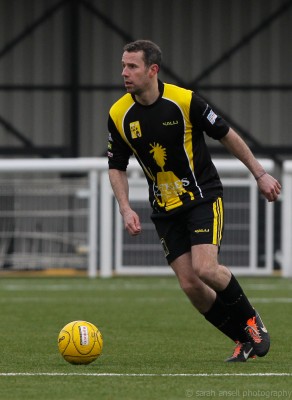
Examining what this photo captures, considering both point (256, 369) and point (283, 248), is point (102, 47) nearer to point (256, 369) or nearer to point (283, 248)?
point (283, 248)

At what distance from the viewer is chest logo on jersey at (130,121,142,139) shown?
23.4 feet

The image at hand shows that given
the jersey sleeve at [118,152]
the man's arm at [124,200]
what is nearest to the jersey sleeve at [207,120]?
the jersey sleeve at [118,152]

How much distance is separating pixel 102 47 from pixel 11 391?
2207 centimetres

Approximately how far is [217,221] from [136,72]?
997 mm

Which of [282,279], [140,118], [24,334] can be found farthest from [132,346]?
[282,279]

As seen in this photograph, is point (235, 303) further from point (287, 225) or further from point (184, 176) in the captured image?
point (287, 225)

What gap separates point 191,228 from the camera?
278 inches

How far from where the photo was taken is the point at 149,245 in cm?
1712

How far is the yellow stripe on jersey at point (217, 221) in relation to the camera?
7.05 m

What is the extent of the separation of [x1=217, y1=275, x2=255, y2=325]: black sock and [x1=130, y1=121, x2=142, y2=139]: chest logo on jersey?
40.1 inches

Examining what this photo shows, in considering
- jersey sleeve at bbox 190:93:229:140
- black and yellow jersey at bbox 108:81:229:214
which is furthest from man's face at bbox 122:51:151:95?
jersey sleeve at bbox 190:93:229:140

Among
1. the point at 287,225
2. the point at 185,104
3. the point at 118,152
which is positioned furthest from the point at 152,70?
the point at 287,225

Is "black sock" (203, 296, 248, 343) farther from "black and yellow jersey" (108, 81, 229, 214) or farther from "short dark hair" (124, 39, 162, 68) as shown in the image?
"short dark hair" (124, 39, 162, 68)

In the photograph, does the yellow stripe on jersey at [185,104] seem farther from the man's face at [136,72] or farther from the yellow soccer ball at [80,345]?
the yellow soccer ball at [80,345]
